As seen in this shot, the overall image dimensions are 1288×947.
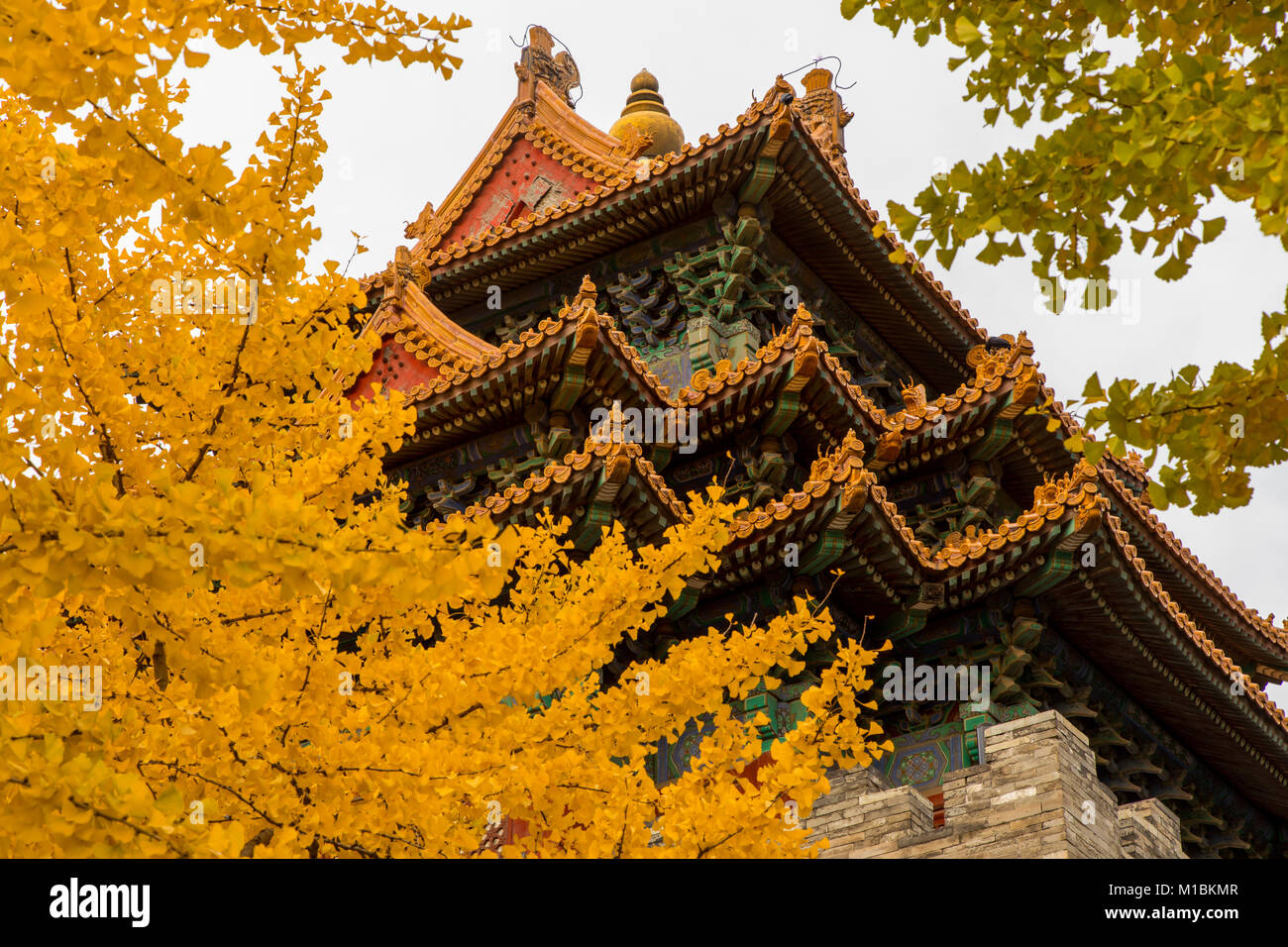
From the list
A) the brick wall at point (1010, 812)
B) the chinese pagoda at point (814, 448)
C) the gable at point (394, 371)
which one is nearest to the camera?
the brick wall at point (1010, 812)

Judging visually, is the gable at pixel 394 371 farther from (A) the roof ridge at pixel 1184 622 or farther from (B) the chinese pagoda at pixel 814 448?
(A) the roof ridge at pixel 1184 622

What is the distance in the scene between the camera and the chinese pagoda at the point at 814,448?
1069 cm

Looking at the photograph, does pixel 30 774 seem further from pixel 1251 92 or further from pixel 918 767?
pixel 918 767

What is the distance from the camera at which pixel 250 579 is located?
3.45 metres

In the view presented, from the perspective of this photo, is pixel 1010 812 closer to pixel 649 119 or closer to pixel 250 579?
pixel 250 579

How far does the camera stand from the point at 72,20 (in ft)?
12.5

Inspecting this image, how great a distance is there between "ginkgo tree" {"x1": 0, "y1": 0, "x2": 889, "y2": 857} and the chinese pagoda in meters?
2.46

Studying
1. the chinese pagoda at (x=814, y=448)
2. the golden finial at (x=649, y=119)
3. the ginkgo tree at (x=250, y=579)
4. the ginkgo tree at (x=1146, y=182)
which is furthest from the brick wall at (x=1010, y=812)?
the golden finial at (x=649, y=119)

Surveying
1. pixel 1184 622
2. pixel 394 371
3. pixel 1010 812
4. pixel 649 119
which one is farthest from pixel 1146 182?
pixel 649 119

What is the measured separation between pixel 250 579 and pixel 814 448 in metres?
9.71

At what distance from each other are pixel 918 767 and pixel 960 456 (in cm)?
331

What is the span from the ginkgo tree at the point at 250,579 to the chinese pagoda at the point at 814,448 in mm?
2461

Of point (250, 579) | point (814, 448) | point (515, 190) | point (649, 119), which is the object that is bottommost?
point (250, 579)

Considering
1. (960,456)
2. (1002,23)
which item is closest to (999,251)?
(1002,23)
